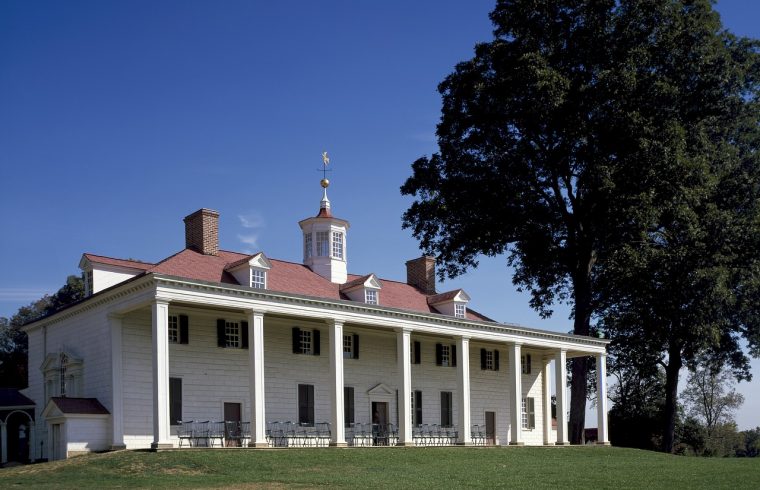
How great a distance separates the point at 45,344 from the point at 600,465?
22.3 metres

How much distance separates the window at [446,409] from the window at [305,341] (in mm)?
8318

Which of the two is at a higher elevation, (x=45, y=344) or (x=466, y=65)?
(x=466, y=65)

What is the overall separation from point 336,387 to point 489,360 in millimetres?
14174

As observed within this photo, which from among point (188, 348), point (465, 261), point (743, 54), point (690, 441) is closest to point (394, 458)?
point (188, 348)

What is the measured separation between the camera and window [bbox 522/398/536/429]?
46656 millimetres

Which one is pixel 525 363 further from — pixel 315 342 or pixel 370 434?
pixel 315 342

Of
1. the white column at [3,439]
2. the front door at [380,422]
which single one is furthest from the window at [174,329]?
the front door at [380,422]

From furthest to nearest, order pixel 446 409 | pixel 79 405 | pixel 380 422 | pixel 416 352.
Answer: pixel 446 409 < pixel 416 352 < pixel 380 422 < pixel 79 405

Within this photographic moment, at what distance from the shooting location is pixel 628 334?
51.4 metres

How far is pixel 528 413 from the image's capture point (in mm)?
46938

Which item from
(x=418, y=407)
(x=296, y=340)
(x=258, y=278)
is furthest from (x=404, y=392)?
(x=258, y=278)

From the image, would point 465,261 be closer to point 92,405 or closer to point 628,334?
point 628,334

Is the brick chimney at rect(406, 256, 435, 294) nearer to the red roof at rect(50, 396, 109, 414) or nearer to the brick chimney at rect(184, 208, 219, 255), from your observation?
the brick chimney at rect(184, 208, 219, 255)

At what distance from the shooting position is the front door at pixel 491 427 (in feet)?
147
